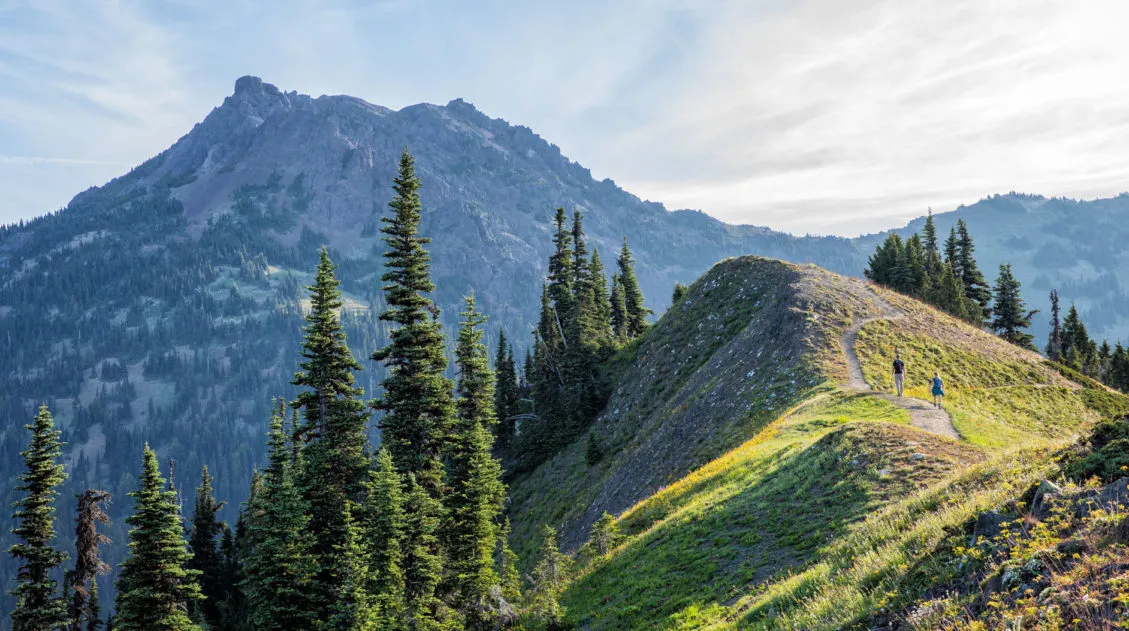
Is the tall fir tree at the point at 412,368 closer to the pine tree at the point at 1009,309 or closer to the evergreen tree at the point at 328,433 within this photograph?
the evergreen tree at the point at 328,433

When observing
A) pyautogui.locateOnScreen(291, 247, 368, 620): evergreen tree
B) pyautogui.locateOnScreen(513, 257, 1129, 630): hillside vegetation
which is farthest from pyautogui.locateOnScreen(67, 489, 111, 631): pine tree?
pyautogui.locateOnScreen(513, 257, 1129, 630): hillside vegetation

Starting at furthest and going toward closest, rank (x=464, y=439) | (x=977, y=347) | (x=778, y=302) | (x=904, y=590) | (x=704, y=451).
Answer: (x=778, y=302)
(x=977, y=347)
(x=704, y=451)
(x=464, y=439)
(x=904, y=590)

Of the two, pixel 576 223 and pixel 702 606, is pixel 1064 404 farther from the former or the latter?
pixel 576 223

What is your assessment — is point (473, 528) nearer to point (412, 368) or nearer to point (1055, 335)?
point (412, 368)

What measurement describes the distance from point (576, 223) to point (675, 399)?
121 ft

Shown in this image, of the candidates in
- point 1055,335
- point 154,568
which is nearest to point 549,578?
point 154,568

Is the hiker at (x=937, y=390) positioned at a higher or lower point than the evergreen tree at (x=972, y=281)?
lower

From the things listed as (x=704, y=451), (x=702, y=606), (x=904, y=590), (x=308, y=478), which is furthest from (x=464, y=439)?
(x=904, y=590)

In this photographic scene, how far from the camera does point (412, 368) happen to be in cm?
3219

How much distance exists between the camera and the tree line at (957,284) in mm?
77000

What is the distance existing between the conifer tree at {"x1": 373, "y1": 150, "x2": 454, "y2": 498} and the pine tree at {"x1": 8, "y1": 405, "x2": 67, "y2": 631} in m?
18.6

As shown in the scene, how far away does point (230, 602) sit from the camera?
64875 millimetres

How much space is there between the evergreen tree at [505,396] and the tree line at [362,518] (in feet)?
140

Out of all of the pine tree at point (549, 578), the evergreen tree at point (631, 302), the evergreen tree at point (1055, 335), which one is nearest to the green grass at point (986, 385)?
the pine tree at point (549, 578)
